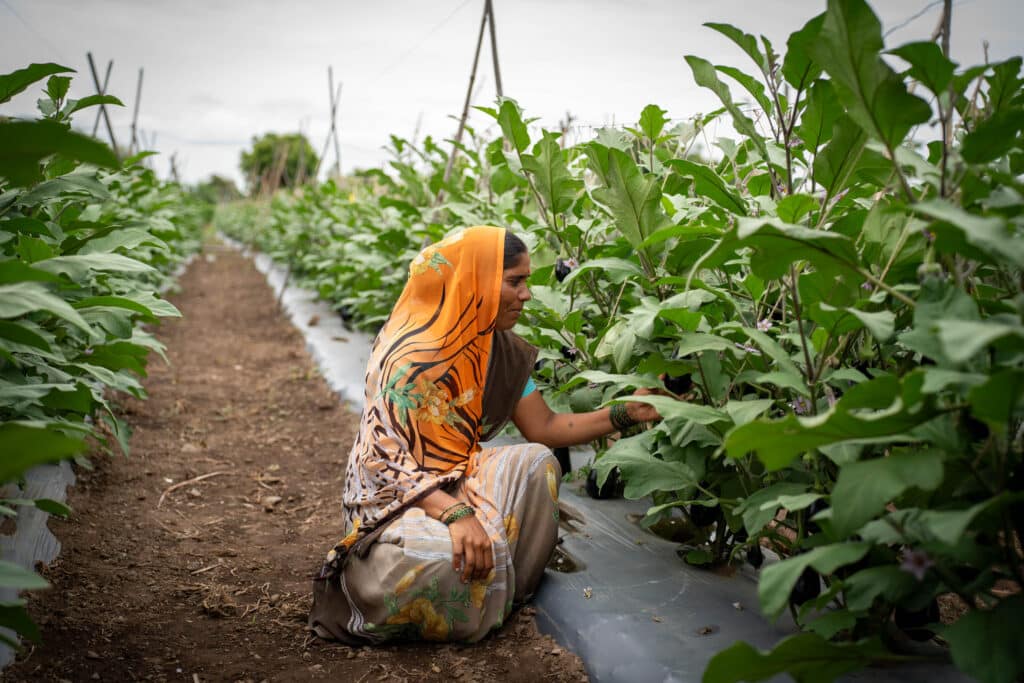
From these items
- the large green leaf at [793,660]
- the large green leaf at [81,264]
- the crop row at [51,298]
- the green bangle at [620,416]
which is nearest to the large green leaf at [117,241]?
the crop row at [51,298]

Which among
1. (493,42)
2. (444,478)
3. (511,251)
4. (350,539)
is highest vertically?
(493,42)

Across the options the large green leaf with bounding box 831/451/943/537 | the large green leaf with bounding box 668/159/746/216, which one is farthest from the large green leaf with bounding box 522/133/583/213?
the large green leaf with bounding box 831/451/943/537

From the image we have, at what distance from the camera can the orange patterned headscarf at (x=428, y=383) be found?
1916mm

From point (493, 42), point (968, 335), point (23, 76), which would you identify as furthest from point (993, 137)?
point (493, 42)

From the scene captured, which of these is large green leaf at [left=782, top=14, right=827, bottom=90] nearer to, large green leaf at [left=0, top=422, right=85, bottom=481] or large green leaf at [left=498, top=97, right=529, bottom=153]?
large green leaf at [left=498, top=97, right=529, bottom=153]

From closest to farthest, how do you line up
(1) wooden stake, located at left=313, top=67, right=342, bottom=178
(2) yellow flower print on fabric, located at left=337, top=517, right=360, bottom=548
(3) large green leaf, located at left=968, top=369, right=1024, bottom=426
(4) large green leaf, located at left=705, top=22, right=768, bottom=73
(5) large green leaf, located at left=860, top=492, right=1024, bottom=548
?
(3) large green leaf, located at left=968, top=369, right=1024, bottom=426 → (5) large green leaf, located at left=860, top=492, right=1024, bottom=548 → (4) large green leaf, located at left=705, top=22, right=768, bottom=73 → (2) yellow flower print on fabric, located at left=337, top=517, right=360, bottom=548 → (1) wooden stake, located at left=313, top=67, right=342, bottom=178

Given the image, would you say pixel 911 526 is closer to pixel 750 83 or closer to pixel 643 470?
pixel 643 470

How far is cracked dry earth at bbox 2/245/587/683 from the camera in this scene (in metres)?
1.82

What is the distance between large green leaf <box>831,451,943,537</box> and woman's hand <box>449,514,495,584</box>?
3.18 ft

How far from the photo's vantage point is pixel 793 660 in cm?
115

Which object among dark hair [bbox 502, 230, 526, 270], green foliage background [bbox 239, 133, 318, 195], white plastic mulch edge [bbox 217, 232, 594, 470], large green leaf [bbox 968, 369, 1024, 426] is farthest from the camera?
green foliage background [bbox 239, 133, 318, 195]

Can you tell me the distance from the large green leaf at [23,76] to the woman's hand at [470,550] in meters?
1.26

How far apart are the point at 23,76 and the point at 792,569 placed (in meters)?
1.65

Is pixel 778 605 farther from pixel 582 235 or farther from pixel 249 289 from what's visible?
pixel 249 289
